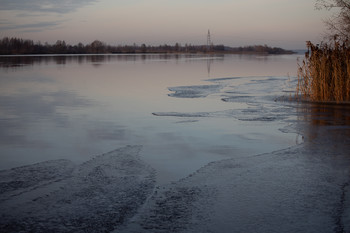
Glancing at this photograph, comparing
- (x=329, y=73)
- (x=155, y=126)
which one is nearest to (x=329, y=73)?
(x=329, y=73)

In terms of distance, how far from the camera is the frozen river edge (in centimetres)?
438

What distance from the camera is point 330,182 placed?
581 centimetres

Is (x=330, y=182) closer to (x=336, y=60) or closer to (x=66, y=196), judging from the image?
(x=66, y=196)

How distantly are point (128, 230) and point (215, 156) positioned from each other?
3375mm

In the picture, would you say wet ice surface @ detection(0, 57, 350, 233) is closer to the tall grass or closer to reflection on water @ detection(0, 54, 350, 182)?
reflection on water @ detection(0, 54, 350, 182)

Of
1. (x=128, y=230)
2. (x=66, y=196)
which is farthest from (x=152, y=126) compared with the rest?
(x=128, y=230)

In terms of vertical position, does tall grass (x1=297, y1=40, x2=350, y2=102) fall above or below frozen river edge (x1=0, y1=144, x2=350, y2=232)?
above

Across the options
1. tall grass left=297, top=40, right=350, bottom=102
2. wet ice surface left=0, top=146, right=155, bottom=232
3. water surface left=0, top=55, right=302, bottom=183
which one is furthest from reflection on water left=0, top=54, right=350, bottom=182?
tall grass left=297, top=40, right=350, bottom=102

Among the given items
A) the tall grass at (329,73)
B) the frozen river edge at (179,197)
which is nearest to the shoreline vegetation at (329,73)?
the tall grass at (329,73)

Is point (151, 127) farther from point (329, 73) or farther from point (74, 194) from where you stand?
point (329, 73)

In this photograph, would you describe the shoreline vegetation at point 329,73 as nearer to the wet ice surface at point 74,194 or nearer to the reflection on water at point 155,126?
the reflection on water at point 155,126

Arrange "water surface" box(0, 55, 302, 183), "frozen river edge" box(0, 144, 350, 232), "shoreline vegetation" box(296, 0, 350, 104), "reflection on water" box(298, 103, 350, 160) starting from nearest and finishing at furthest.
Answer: "frozen river edge" box(0, 144, 350, 232) → "water surface" box(0, 55, 302, 183) → "reflection on water" box(298, 103, 350, 160) → "shoreline vegetation" box(296, 0, 350, 104)

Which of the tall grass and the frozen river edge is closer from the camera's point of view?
the frozen river edge

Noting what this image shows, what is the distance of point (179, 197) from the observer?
205 inches
